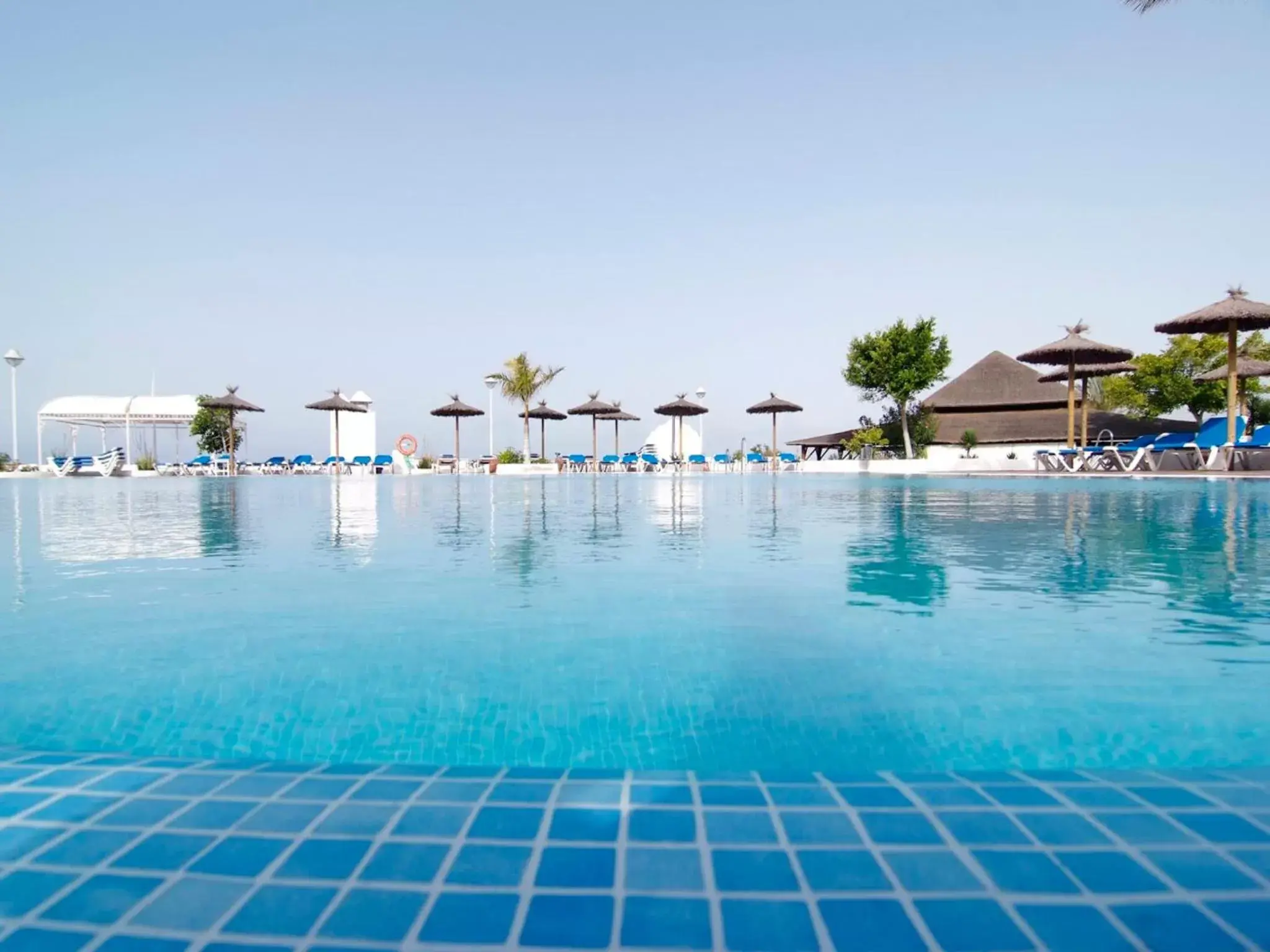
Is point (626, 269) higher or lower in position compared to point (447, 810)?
higher

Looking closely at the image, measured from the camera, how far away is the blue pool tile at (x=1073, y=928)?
114cm

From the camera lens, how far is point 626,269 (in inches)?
957

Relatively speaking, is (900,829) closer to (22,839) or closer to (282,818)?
(282,818)

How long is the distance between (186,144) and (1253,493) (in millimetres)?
23720

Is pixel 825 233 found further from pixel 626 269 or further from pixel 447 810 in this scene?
pixel 447 810

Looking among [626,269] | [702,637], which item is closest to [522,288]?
[626,269]

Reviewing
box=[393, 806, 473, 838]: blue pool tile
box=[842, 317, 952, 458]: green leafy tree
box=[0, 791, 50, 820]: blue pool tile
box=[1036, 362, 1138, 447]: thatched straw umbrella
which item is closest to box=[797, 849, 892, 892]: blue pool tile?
box=[393, 806, 473, 838]: blue pool tile

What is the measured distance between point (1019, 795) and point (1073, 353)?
23270 mm

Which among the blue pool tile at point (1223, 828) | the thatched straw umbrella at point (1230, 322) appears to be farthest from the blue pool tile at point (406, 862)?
the thatched straw umbrella at point (1230, 322)

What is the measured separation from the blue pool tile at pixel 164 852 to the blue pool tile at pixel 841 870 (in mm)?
1321

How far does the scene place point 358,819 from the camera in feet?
5.30

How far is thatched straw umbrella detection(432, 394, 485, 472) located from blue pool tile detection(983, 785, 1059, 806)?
30013 mm

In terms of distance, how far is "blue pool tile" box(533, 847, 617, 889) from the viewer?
1343 millimetres

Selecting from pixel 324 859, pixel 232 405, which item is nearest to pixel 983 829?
pixel 324 859
